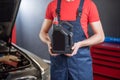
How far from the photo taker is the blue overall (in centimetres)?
195

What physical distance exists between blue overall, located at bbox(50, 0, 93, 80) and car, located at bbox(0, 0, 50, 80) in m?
0.13

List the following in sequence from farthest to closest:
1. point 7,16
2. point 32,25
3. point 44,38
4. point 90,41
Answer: point 32,25
point 7,16
point 44,38
point 90,41

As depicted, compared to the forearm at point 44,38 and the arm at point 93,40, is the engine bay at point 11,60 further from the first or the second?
the arm at point 93,40

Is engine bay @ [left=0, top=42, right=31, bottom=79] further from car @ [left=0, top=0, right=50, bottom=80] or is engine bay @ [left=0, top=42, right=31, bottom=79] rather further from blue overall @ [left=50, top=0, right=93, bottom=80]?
blue overall @ [left=50, top=0, right=93, bottom=80]

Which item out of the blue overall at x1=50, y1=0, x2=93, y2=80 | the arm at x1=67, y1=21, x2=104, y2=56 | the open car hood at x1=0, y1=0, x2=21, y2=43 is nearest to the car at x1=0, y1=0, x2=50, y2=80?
the open car hood at x1=0, y1=0, x2=21, y2=43

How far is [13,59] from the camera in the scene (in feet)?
7.16

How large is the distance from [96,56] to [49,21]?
4.43ft

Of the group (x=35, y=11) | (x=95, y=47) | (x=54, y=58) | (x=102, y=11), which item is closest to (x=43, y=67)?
(x=54, y=58)

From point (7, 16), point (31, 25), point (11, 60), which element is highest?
point (7, 16)

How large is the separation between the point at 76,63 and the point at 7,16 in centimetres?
80

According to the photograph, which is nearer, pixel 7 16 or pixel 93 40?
pixel 93 40

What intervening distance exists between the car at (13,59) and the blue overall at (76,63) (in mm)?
135

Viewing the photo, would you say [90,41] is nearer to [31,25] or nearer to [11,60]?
[11,60]

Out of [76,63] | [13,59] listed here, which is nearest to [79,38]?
[76,63]
